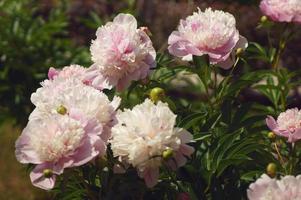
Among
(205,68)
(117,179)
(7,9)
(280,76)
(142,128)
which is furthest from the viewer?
(7,9)

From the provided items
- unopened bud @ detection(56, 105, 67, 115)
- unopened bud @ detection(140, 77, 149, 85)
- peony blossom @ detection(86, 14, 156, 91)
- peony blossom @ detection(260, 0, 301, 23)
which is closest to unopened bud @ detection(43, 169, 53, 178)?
unopened bud @ detection(56, 105, 67, 115)

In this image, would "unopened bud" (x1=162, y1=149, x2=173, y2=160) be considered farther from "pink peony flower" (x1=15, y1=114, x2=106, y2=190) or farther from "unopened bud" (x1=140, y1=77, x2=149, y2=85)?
"unopened bud" (x1=140, y1=77, x2=149, y2=85)

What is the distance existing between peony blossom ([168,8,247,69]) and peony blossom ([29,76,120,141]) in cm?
25

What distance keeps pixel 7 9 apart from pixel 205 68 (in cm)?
284

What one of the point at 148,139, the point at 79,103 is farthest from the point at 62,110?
the point at 148,139

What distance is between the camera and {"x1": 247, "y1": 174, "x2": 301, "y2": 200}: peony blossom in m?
1.13

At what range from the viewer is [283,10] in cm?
184

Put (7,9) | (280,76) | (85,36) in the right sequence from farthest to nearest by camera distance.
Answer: (85,36) → (7,9) → (280,76)

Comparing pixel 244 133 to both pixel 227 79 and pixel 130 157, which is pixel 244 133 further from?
pixel 130 157

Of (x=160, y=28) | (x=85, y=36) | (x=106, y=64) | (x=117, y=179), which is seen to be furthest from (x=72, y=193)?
(x=160, y=28)

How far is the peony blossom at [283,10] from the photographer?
183cm

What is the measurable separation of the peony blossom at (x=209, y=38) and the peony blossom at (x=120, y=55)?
74 mm

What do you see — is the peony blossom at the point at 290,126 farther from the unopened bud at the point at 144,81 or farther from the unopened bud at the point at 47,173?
the unopened bud at the point at 47,173

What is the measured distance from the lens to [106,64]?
5.03ft
